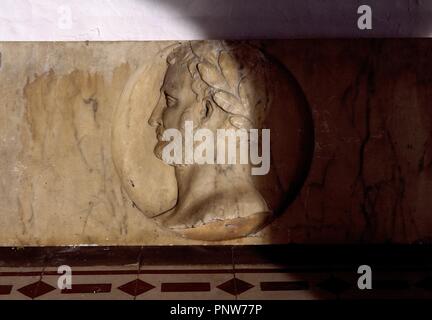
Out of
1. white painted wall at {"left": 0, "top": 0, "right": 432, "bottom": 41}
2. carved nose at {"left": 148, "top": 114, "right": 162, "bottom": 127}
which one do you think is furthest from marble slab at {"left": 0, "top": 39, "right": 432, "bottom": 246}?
carved nose at {"left": 148, "top": 114, "right": 162, "bottom": 127}

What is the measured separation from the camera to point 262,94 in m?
3.60

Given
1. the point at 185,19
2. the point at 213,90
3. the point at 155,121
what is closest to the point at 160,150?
the point at 155,121

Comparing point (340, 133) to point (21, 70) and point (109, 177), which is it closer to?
point (109, 177)

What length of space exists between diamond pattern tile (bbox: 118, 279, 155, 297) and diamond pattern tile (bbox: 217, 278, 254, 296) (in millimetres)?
346

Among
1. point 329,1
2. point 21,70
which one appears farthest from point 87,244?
point 329,1

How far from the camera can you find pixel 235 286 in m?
3.18

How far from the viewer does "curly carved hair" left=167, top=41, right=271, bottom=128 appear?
139 inches

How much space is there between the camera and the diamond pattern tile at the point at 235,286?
3131mm

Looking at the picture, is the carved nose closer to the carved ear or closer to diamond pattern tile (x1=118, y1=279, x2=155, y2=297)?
the carved ear

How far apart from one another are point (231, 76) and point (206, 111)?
0.23 meters

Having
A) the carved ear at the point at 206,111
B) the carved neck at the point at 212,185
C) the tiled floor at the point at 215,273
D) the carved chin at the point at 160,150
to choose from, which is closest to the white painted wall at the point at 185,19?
the carved ear at the point at 206,111

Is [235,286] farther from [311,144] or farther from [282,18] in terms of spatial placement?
[282,18]

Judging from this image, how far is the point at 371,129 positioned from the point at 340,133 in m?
0.17

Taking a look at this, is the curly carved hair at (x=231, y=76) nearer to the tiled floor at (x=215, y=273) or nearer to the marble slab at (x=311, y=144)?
the marble slab at (x=311, y=144)
